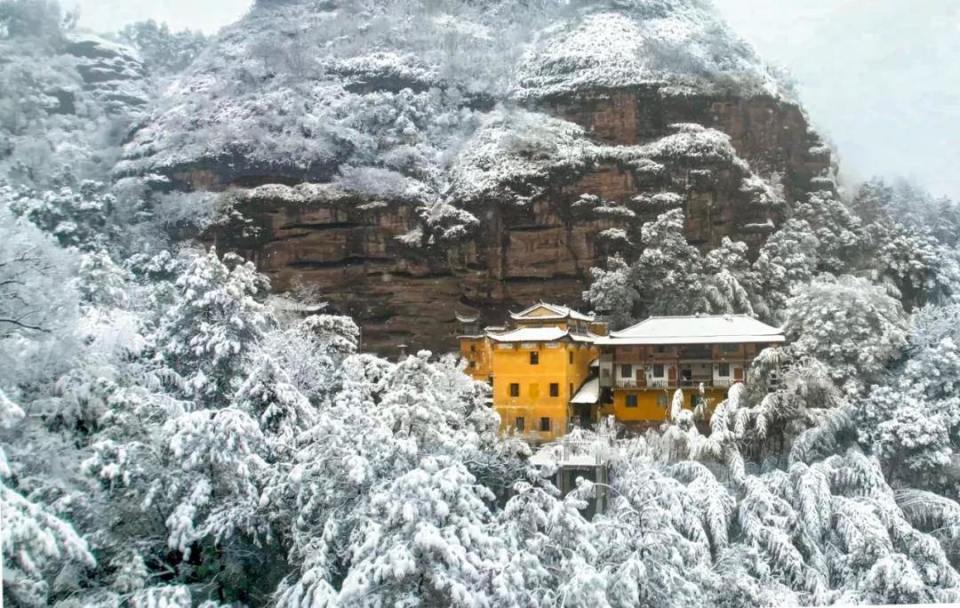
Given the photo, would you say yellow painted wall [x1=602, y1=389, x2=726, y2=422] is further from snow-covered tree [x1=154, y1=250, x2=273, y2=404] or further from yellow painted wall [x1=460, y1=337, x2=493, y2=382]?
snow-covered tree [x1=154, y1=250, x2=273, y2=404]

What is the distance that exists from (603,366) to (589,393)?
0.90 feet

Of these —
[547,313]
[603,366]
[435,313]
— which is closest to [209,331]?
[435,313]

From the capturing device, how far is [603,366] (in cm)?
737

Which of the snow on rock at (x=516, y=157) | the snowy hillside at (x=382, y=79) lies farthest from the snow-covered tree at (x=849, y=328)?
the snow on rock at (x=516, y=157)

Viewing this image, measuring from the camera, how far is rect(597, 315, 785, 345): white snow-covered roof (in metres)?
7.33

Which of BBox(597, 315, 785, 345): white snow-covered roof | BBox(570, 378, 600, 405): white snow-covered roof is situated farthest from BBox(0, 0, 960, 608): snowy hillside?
BBox(597, 315, 785, 345): white snow-covered roof

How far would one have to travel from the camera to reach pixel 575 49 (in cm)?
936

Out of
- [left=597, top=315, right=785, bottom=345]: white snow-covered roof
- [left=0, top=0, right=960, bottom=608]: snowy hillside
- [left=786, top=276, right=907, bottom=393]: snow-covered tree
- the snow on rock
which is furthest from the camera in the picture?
the snow on rock

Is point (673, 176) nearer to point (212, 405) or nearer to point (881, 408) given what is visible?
point (881, 408)

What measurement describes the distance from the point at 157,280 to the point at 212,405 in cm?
168

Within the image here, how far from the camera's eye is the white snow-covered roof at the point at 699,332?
7328mm

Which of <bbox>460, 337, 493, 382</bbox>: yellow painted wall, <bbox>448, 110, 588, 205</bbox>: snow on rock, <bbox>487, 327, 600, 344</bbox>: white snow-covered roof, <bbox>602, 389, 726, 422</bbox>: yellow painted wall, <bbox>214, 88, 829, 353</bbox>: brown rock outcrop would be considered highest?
<bbox>448, 110, 588, 205</bbox>: snow on rock

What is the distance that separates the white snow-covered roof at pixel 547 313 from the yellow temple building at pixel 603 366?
1 cm

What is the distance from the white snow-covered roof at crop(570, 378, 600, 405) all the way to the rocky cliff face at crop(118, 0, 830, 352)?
39.4 inches
